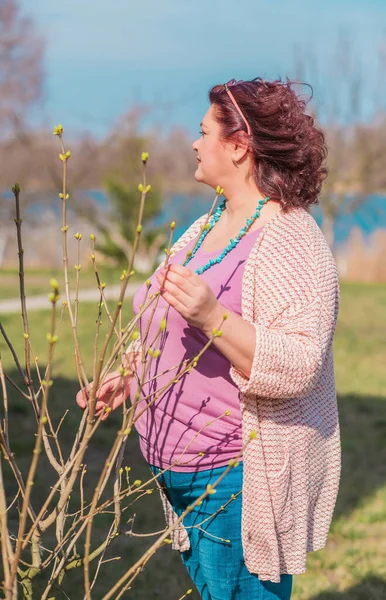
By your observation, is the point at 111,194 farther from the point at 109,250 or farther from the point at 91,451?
the point at 91,451

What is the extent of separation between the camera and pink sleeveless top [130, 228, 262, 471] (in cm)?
212

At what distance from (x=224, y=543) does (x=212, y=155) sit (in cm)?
106

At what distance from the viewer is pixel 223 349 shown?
6.02 ft

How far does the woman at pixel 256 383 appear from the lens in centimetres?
198

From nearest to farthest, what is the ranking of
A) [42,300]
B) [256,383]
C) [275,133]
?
[256,383], [275,133], [42,300]

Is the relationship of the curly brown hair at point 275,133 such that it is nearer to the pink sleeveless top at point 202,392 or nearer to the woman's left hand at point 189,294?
the pink sleeveless top at point 202,392

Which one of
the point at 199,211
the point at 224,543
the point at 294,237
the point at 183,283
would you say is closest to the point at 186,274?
the point at 183,283

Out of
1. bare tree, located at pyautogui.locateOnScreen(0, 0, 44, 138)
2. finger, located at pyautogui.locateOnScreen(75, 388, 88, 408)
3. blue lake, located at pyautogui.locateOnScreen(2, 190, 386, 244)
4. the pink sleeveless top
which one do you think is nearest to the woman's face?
the pink sleeveless top

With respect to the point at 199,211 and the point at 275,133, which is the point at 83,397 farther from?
the point at 199,211

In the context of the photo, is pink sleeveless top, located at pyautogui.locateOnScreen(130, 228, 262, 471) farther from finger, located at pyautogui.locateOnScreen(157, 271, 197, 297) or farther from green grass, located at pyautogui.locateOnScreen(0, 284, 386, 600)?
green grass, located at pyautogui.locateOnScreen(0, 284, 386, 600)

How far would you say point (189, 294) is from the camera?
5.73 ft

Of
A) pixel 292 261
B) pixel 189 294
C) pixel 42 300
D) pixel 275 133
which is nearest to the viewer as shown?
pixel 189 294

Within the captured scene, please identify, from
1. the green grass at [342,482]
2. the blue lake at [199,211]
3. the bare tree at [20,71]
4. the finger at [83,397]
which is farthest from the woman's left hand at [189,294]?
the bare tree at [20,71]

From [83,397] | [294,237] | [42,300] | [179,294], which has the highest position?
[294,237]
